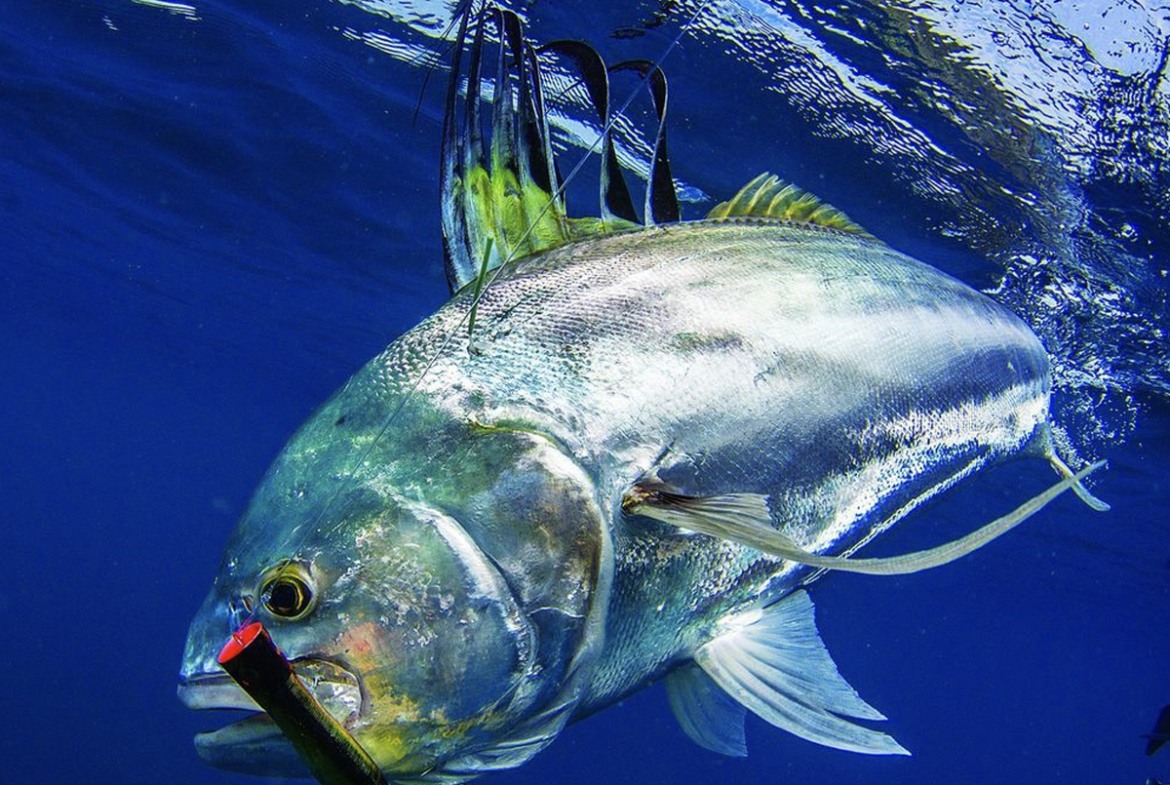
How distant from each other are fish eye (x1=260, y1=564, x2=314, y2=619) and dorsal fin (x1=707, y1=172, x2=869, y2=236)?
145 cm

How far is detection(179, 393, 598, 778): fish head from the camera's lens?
133 cm

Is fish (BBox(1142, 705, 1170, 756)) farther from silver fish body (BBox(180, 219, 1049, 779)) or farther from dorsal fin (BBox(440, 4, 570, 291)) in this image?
dorsal fin (BBox(440, 4, 570, 291))

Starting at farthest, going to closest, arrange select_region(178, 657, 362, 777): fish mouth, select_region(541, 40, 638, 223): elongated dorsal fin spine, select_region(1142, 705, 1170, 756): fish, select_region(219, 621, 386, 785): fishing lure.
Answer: select_region(1142, 705, 1170, 756): fish < select_region(541, 40, 638, 223): elongated dorsal fin spine < select_region(178, 657, 362, 777): fish mouth < select_region(219, 621, 386, 785): fishing lure

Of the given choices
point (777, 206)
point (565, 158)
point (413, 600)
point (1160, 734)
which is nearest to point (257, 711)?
point (413, 600)

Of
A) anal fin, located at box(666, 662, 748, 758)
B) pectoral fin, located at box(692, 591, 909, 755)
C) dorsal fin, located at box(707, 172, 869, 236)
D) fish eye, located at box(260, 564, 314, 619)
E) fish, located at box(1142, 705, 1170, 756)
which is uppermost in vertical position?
dorsal fin, located at box(707, 172, 869, 236)

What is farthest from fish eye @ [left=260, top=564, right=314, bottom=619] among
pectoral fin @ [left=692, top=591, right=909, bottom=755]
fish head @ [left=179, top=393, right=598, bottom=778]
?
pectoral fin @ [left=692, top=591, right=909, bottom=755]

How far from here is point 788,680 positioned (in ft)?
5.83

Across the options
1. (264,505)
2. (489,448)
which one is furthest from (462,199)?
(264,505)

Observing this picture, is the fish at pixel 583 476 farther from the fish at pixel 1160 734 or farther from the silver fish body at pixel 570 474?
the fish at pixel 1160 734

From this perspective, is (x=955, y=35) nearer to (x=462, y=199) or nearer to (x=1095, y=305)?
(x=1095, y=305)

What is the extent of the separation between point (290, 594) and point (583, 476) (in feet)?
1.98

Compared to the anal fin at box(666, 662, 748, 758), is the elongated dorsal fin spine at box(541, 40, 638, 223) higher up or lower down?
higher up

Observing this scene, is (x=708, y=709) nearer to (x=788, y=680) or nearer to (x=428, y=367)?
(x=788, y=680)

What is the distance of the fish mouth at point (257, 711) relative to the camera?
1312mm
